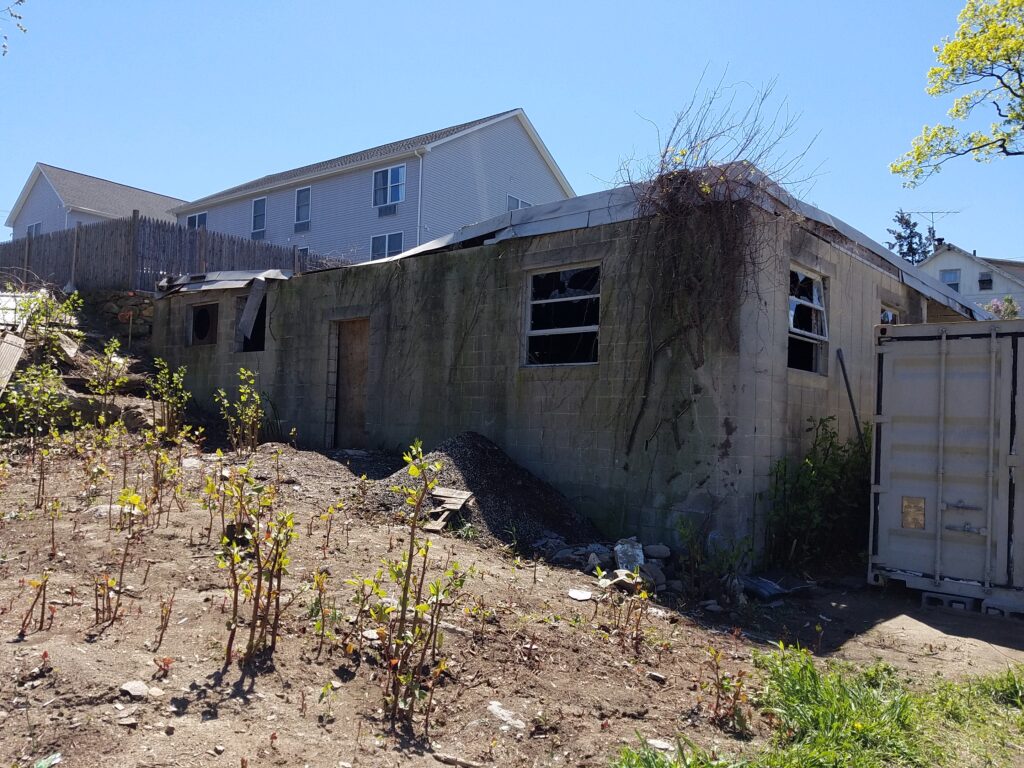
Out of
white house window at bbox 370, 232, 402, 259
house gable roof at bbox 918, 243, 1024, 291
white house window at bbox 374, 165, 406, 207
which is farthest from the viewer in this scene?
house gable roof at bbox 918, 243, 1024, 291

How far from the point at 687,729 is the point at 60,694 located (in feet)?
9.89

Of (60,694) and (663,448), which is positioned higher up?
(663,448)

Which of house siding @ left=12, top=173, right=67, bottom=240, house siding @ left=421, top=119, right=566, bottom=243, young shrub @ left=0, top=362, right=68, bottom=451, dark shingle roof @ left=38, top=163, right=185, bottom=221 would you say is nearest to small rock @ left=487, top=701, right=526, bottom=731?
young shrub @ left=0, top=362, right=68, bottom=451

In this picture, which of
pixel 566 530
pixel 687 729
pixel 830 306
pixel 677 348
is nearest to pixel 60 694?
pixel 687 729

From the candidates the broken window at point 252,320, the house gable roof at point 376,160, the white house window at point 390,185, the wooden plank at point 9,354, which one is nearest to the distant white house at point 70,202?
the house gable roof at point 376,160

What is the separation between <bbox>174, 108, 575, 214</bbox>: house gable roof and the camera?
2403cm

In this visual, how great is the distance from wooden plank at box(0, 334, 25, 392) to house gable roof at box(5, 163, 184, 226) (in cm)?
2318

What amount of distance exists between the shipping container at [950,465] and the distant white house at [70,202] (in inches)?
1231

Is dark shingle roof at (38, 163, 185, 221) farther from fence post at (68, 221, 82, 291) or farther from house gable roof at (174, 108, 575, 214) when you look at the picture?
fence post at (68, 221, 82, 291)

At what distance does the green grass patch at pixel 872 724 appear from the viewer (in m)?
3.50

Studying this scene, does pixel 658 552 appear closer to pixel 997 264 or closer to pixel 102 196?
pixel 102 196

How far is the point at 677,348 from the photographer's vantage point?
315 inches

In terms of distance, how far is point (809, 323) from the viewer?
932cm

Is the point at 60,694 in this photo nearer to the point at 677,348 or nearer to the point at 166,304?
the point at 677,348
